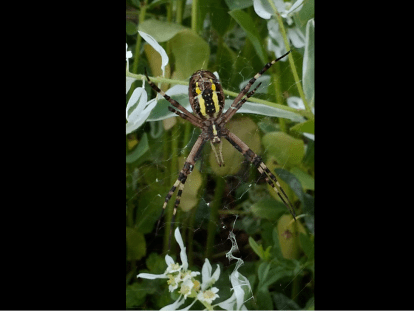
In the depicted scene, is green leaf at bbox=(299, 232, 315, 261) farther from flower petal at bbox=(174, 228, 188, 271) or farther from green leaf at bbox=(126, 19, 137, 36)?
green leaf at bbox=(126, 19, 137, 36)

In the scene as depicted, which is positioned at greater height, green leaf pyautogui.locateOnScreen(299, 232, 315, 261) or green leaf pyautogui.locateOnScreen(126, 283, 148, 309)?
green leaf pyautogui.locateOnScreen(299, 232, 315, 261)

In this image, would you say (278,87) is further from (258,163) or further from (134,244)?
(134,244)

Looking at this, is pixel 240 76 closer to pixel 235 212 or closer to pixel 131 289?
pixel 235 212

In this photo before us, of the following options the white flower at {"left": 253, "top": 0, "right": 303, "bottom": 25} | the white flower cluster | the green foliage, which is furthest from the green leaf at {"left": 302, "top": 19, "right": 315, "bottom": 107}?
the white flower cluster

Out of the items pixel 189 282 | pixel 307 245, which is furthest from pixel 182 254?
pixel 307 245

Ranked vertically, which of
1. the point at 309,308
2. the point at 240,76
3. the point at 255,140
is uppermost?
the point at 240,76

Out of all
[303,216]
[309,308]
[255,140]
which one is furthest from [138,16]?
[309,308]

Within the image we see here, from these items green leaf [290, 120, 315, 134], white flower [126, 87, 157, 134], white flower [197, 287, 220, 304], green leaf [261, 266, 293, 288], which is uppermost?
white flower [126, 87, 157, 134]
